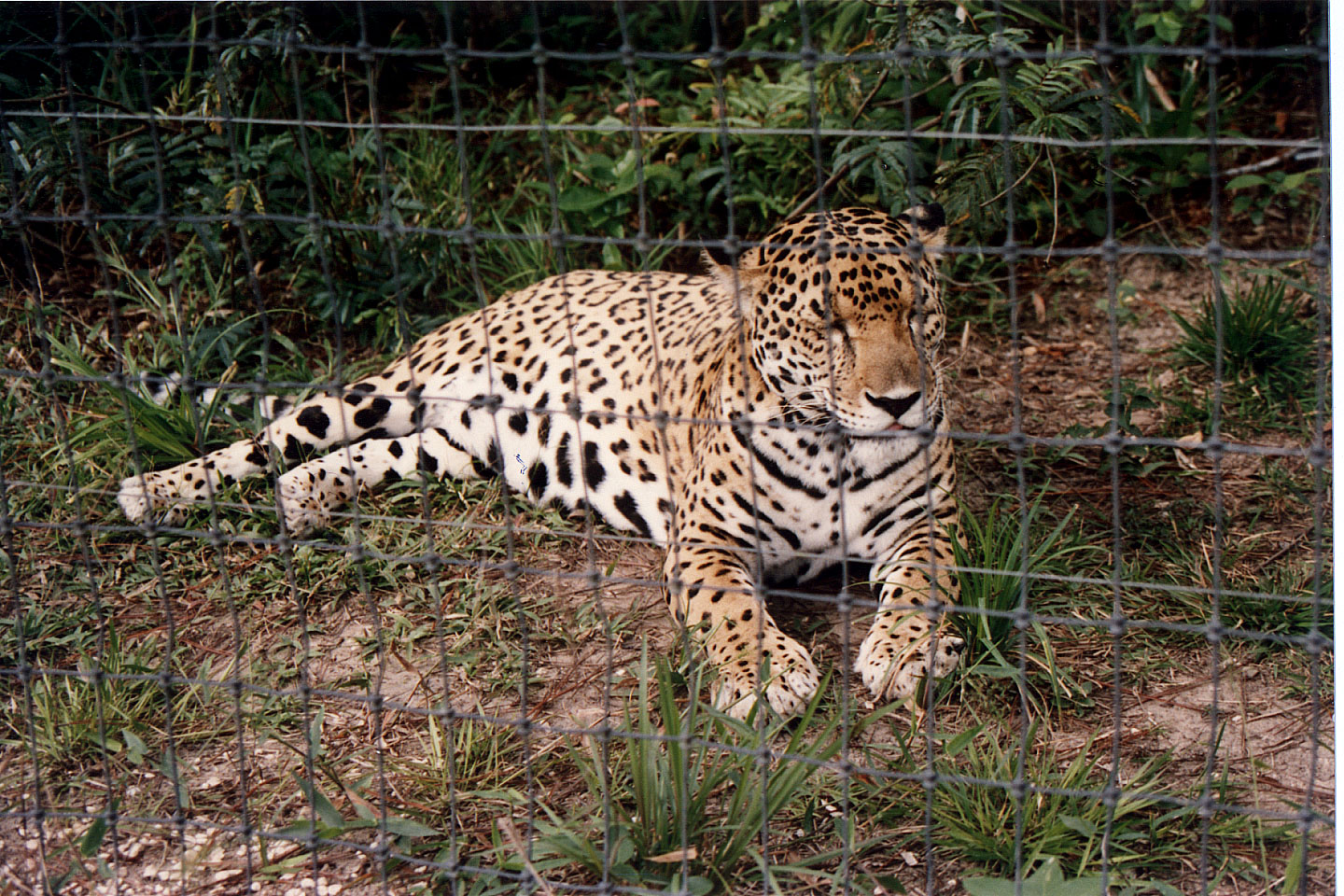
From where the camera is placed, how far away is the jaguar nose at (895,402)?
146 inches

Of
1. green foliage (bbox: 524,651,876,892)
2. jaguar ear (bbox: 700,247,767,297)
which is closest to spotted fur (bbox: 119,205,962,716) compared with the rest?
jaguar ear (bbox: 700,247,767,297)

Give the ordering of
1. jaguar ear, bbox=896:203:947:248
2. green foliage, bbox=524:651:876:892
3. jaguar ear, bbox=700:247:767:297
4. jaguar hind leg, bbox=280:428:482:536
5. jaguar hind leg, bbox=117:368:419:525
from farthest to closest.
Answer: jaguar hind leg, bbox=280:428:482:536 → jaguar hind leg, bbox=117:368:419:525 → jaguar ear, bbox=700:247:767:297 → jaguar ear, bbox=896:203:947:248 → green foliage, bbox=524:651:876:892

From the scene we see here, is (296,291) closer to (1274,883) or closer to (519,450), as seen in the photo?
(519,450)

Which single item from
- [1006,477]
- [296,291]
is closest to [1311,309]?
[1006,477]

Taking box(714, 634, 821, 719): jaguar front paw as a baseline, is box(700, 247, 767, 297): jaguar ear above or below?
above

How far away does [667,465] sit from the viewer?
119 inches

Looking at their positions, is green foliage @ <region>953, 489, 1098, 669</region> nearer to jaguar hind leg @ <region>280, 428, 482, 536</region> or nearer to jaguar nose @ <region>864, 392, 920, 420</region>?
jaguar nose @ <region>864, 392, 920, 420</region>

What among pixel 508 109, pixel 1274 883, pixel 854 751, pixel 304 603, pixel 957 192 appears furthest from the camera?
pixel 508 109

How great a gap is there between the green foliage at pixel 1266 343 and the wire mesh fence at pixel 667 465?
2 centimetres

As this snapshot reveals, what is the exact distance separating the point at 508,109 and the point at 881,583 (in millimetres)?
3380

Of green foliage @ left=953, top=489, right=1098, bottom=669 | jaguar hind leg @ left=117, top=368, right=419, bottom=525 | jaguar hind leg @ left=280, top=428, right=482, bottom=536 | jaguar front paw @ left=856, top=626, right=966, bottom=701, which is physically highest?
jaguar hind leg @ left=117, top=368, right=419, bottom=525

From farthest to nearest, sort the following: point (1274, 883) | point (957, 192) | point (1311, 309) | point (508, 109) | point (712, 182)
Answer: point (508, 109) < point (712, 182) < point (1311, 309) < point (957, 192) < point (1274, 883)

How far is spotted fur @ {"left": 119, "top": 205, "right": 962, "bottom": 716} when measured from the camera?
146 inches

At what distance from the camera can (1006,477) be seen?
15.7 ft
